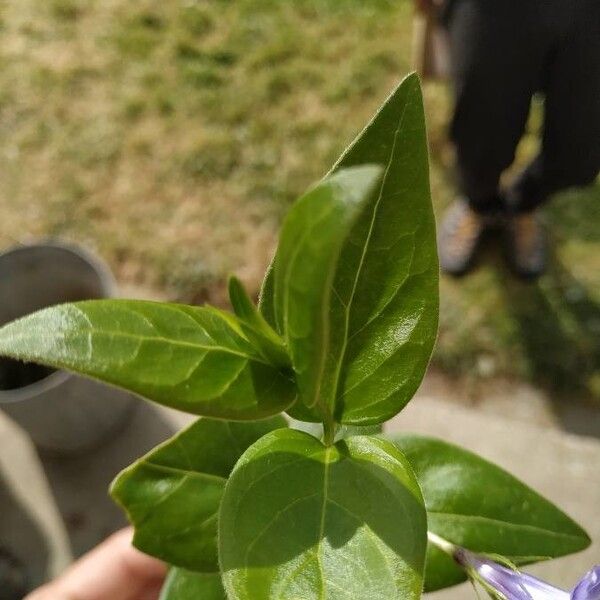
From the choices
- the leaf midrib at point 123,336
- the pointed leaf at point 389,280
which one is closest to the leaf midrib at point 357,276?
the pointed leaf at point 389,280

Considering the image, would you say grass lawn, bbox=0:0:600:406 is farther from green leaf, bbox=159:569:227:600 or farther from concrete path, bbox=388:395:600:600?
green leaf, bbox=159:569:227:600

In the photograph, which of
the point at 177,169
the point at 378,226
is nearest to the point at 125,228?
the point at 177,169

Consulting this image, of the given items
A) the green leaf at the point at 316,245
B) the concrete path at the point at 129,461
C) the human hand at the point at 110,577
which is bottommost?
the concrete path at the point at 129,461

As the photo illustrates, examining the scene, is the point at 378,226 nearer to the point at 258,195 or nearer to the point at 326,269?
the point at 326,269

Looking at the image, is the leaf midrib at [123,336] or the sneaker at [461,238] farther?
the sneaker at [461,238]

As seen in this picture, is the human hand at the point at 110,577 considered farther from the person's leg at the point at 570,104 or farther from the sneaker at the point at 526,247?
the sneaker at the point at 526,247

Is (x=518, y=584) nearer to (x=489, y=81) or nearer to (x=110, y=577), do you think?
(x=110, y=577)

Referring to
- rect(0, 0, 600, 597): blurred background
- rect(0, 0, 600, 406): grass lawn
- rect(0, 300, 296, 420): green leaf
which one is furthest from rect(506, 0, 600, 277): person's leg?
rect(0, 300, 296, 420): green leaf
